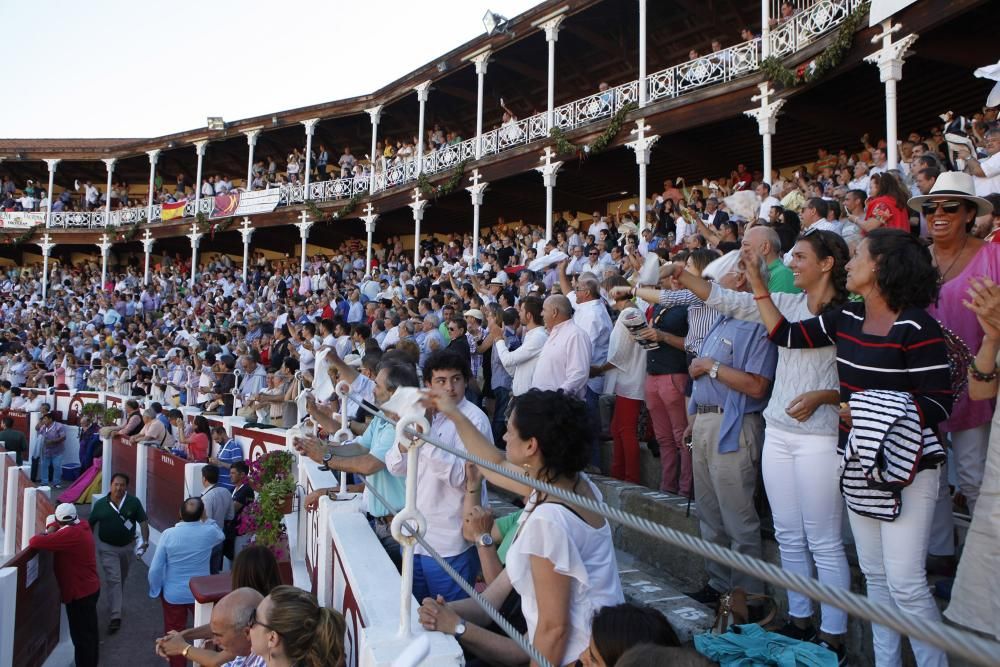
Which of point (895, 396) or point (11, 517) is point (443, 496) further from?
point (11, 517)

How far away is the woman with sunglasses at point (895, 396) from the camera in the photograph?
8.29 feet

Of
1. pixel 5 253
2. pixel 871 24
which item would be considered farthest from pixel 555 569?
pixel 5 253

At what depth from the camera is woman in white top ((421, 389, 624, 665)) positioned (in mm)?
2133

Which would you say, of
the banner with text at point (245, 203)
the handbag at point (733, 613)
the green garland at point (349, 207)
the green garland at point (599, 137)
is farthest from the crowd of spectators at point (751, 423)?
the banner with text at point (245, 203)

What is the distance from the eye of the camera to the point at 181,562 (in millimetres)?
7141

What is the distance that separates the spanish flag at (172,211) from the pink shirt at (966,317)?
1201 inches

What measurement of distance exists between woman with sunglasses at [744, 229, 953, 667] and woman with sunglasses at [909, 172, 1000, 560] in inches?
20.8

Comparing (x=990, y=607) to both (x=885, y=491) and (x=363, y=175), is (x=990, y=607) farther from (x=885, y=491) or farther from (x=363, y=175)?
(x=363, y=175)

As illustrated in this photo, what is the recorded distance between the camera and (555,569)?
2.12 metres

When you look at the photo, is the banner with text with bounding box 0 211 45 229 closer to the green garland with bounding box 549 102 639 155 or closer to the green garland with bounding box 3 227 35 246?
the green garland with bounding box 3 227 35 246

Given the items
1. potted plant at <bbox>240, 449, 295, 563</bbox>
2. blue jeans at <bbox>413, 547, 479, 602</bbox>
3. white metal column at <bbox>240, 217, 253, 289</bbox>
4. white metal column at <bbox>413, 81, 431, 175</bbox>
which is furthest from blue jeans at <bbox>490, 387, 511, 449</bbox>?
white metal column at <bbox>240, 217, 253, 289</bbox>

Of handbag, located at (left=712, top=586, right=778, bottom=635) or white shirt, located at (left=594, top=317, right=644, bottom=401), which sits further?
white shirt, located at (left=594, top=317, right=644, bottom=401)

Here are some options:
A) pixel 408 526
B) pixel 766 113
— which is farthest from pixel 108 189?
pixel 408 526

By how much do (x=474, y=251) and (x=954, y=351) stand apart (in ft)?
50.6
